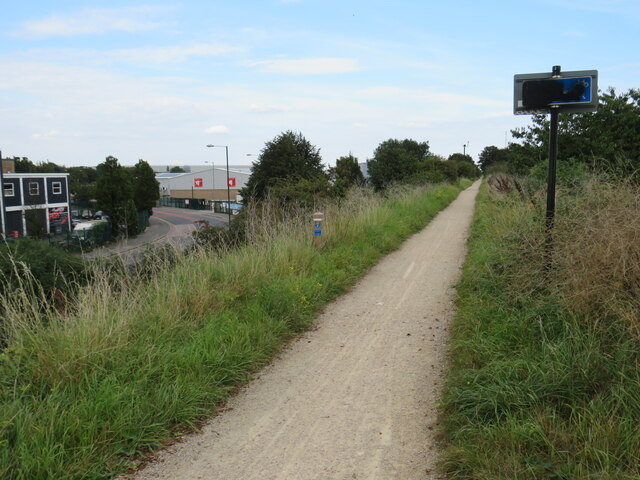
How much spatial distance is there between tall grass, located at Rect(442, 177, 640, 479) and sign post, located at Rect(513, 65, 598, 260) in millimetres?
609

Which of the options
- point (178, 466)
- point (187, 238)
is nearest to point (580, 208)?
point (178, 466)

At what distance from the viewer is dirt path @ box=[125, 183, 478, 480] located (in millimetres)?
3203

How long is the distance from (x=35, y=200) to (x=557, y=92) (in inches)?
2028

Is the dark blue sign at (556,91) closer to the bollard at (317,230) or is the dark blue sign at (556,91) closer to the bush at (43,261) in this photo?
the bollard at (317,230)

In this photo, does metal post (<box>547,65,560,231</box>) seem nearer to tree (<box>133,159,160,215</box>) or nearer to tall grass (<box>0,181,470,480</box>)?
tall grass (<box>0,181,470,480</box>)

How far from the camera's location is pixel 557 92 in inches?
197

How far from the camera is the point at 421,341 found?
546 centimetres

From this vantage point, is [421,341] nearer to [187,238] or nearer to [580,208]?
[580,208]

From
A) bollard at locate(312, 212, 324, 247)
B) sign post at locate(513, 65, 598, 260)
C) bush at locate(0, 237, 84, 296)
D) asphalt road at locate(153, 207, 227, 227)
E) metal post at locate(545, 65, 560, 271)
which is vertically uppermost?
sign post at locate(513, 65, 598, 260)

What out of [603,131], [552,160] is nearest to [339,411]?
[552,160]

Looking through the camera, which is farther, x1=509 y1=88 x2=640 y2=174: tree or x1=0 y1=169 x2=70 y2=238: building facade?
x1=0 y1=169 x2=70 y2=238: building facade

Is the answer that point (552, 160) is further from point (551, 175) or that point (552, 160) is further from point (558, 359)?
point (558, 359)

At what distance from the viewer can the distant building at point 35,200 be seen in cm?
4431

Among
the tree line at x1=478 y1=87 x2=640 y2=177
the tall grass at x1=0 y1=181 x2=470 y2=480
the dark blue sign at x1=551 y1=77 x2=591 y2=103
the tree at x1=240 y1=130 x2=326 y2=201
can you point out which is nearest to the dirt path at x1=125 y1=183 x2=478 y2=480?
the tall grass at x1=0 y1=181 x2=470 y2=480
